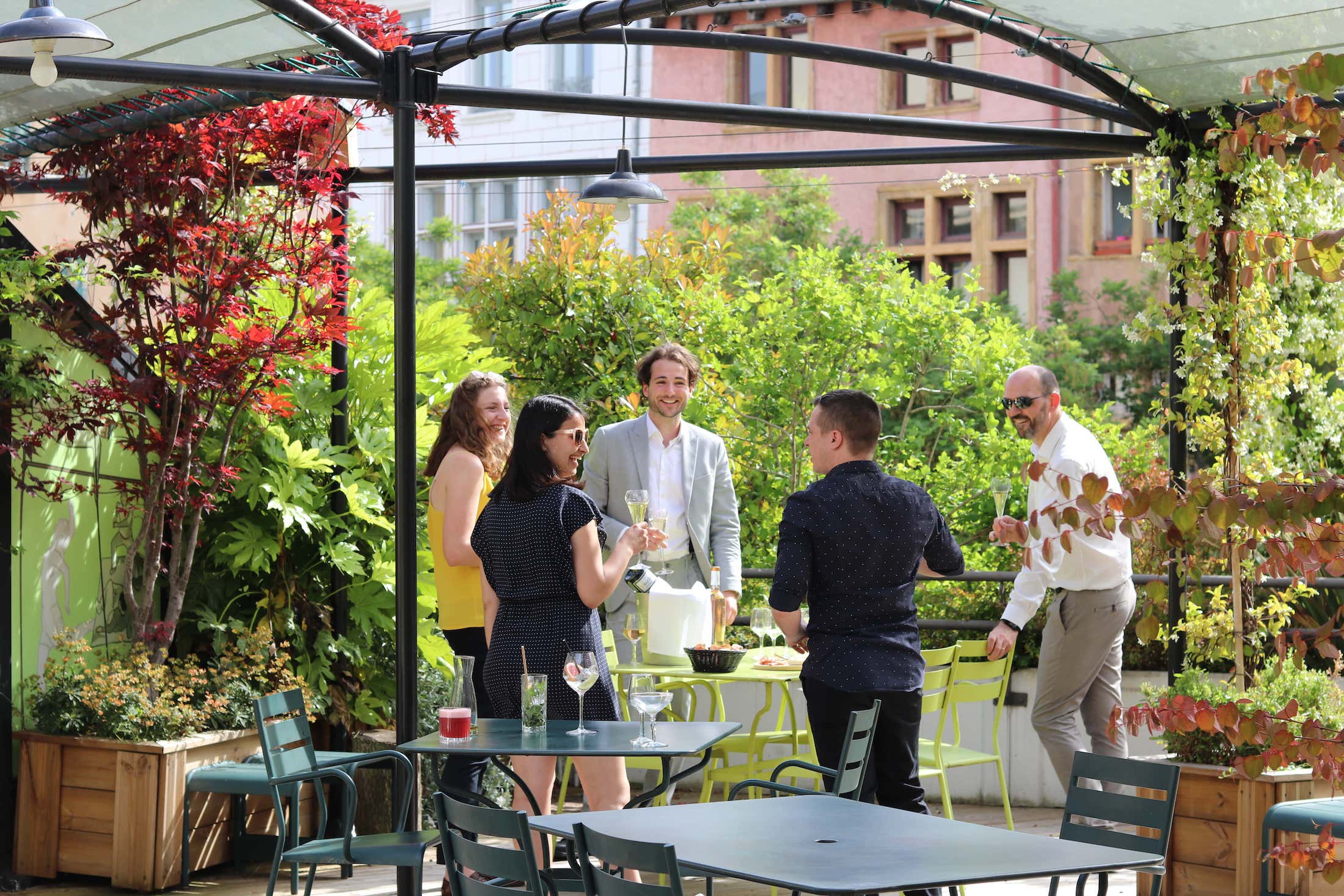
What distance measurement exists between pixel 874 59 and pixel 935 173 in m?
26.9

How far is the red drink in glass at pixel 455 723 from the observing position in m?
4.31

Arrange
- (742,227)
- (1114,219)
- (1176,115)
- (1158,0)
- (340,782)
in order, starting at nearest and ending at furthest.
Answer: (1158,0) → (1176,115) → (340,782) → (742,227) → (1114,219)

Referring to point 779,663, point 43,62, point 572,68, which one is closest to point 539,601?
point 779,663

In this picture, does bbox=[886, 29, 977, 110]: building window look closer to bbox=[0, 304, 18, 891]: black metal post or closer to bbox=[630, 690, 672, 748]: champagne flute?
bbox=[0, 304, 18, 891]: black metal post

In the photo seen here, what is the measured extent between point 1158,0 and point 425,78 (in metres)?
2.32

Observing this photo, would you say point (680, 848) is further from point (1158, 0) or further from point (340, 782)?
point (340, 782)

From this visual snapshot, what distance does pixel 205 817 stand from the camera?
6.14 meters

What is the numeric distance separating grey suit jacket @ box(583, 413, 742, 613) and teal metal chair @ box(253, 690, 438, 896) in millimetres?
1575

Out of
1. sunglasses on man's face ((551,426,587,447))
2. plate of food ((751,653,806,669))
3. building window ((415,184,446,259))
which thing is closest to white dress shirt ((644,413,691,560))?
plate of food ((751,653,806,669))

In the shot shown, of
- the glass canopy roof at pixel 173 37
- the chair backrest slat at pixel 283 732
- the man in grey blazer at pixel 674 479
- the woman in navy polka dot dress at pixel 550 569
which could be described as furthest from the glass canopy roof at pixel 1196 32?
the chair backrest slat at pixel 283 732

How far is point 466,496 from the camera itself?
514cm

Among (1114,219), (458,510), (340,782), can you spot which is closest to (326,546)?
(340,782)

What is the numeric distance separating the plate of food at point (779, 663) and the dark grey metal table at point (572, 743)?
0.99m

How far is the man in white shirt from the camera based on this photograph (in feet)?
18.2
